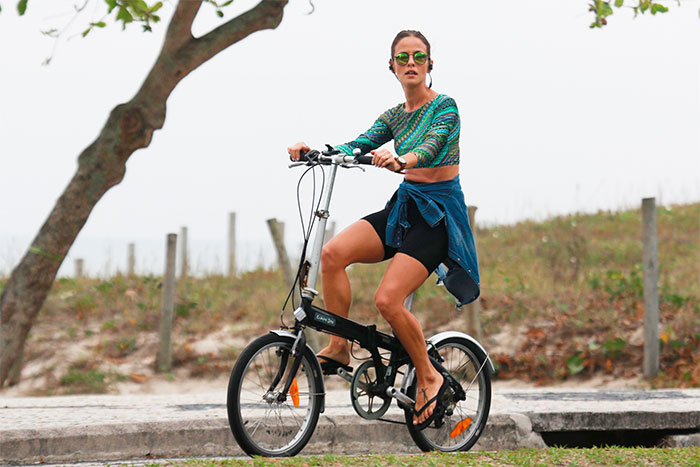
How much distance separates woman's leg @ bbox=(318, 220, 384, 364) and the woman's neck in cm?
76

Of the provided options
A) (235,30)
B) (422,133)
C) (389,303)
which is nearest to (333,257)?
(389,303)

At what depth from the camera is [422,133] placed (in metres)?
4.96

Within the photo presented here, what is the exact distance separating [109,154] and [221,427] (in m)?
4.28

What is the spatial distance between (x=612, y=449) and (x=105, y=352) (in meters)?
8.93

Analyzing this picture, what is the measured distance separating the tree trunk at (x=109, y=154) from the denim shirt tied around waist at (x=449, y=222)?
5078 mm

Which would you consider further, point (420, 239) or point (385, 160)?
point (420, 239)

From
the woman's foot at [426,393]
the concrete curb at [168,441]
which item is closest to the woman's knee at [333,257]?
the woman's foot at [426,393]

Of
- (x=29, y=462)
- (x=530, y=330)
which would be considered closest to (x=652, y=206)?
(x=530, y=330)

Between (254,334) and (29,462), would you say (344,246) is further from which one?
(254,334)

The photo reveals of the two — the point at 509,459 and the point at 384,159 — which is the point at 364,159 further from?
the point at 509,459

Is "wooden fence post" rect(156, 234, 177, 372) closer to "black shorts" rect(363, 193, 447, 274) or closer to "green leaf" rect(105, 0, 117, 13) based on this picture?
"green leaf" rect(105, 0, 117, 13)

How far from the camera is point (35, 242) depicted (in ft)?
30.3

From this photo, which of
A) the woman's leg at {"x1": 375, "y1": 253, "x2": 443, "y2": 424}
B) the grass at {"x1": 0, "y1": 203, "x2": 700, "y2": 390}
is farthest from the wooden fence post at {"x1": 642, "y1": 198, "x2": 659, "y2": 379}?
the woman's leg at {"x1": 375, "y1": 253, "x2": 443, "y2": 424}

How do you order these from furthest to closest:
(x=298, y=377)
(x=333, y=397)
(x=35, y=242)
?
1. (x=35, y=242)
2. (x=333, y=397)
3. (x=298, y=377)
